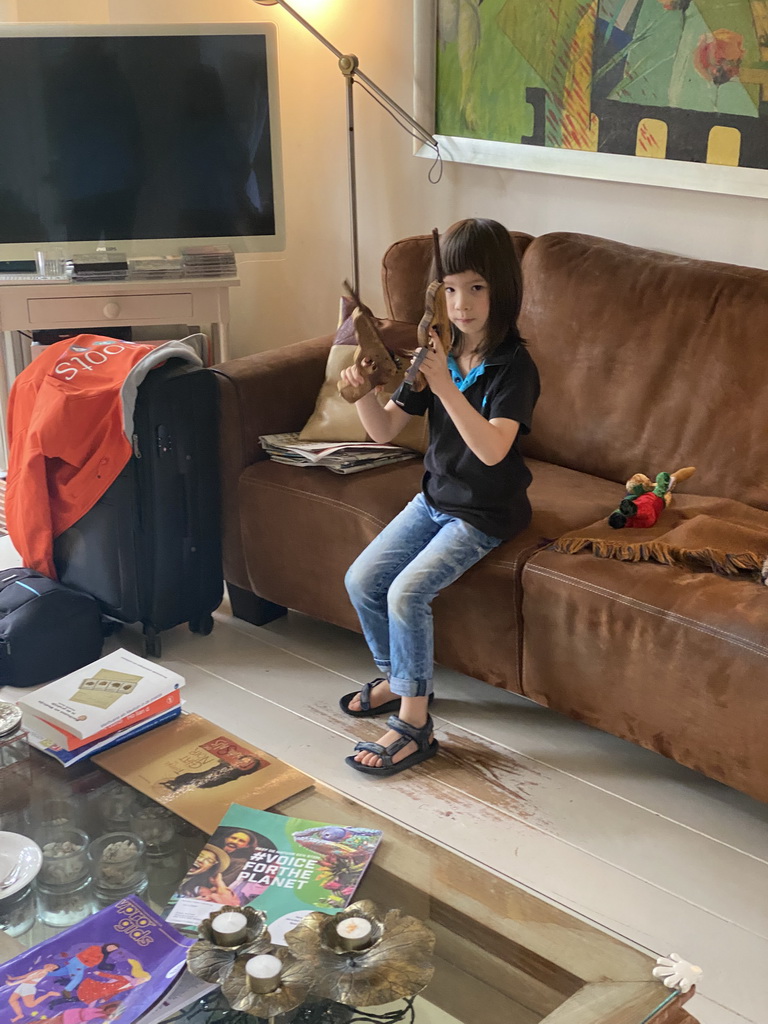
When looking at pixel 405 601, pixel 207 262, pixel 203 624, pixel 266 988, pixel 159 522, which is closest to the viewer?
pixel 266 988

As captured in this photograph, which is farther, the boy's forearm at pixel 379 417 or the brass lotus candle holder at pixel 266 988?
the boy's forearm at pixel 379 417

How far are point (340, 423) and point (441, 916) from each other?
4.89 ft

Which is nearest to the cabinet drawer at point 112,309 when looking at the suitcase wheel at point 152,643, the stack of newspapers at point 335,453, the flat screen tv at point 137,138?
the flat screen tv at point 137,138

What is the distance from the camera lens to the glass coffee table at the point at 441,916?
48.2 inches

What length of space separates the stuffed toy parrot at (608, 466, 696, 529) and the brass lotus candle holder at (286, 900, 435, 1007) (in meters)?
1.14

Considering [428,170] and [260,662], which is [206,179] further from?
[260,662]

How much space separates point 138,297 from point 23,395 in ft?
2.78

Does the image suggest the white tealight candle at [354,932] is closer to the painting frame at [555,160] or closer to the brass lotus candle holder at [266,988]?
the brass lotus candle holder at [266,988]

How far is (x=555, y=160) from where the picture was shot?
2.95 meters

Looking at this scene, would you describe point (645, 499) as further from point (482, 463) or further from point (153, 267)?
point (153, 267)

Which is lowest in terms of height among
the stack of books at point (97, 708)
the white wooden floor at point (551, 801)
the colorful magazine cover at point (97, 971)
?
the white wooden floor at point (551, 801)

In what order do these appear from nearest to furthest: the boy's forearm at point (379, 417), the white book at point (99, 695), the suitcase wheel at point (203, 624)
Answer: the white book at point (99, 695) < the boy's forearm at point (379, 417) < the suitcase wheel at point (203, 624)

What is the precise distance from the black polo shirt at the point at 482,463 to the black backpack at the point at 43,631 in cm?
84

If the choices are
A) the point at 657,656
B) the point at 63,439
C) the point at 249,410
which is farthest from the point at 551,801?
the point at 63,439
